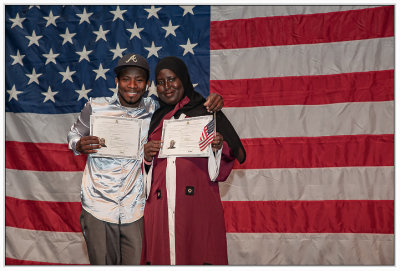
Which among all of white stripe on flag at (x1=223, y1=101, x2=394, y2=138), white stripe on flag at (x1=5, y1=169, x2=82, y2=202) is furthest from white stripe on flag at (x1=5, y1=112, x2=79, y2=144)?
white stripe on flag at (x1=223, y1=101, x2=394, y2=138)

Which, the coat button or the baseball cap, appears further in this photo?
the baseball cap

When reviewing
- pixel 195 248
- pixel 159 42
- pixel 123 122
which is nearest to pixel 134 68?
pixel 123 122

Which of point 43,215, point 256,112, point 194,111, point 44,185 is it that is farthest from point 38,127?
point 194,111

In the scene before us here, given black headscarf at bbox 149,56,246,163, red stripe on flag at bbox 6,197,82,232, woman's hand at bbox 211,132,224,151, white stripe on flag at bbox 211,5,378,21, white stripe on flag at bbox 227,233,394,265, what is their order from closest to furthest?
woman's hand at bbox 211,132,224,151 < black headscarf at bbox 149,56,246,163 < white stripe on flag at bbox 227,233,394,265 < white stripe on flag at bbox 211,5,378,21 < red stripe on flag at bbox 6,197,82,232

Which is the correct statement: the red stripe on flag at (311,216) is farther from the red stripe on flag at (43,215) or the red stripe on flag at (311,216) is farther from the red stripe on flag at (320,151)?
the red stripe on flag at (43,215)

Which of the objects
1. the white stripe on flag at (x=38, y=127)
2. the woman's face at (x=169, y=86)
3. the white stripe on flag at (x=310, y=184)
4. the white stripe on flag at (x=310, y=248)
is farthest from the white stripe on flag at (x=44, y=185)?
the woman's face at (x=169, y=86)

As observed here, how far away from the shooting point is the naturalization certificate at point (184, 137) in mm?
2154

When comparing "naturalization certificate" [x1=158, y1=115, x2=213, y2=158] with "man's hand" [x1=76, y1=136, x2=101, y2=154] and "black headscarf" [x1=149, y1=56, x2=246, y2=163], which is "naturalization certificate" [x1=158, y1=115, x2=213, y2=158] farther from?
"man's hand" [x1=76, y1=136, x2=101, y2=154]

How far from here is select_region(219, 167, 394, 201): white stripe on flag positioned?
353 cm

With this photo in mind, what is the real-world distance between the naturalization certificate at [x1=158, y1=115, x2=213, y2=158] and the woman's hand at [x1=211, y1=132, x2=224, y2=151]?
0.04 metres

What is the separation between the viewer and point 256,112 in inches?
146

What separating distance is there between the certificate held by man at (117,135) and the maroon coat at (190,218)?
24 centimetres

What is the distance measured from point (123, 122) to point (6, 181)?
2258mm

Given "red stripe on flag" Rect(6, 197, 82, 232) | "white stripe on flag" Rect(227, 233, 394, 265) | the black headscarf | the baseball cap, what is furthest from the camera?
"red stripe on flag" Rect(6, 197, 82, 232)
